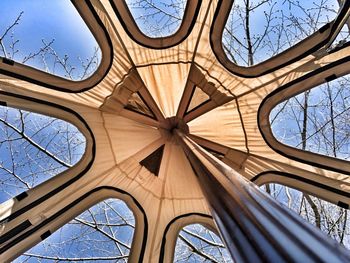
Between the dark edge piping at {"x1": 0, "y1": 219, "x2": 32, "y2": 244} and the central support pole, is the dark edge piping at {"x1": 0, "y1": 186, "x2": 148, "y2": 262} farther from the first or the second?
the central support pole

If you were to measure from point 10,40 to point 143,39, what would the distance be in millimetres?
2341

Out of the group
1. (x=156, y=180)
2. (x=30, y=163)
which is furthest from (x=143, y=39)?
(x=30, y=163)

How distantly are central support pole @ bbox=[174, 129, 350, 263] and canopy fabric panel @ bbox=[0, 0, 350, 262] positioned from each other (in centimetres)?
105

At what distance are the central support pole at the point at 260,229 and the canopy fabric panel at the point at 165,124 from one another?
105 centimetres

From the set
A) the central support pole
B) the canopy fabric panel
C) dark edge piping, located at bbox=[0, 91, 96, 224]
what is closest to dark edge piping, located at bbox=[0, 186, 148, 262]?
the canopy fabric panel

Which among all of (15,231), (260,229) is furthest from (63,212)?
Result: (260,229)

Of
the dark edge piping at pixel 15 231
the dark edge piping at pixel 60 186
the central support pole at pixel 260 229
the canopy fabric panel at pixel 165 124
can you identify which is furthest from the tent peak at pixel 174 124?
the central support pole at pixel 260 229

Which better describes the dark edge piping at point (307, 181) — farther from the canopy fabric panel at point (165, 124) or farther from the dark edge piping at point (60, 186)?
the dark edge piping at point (60, 186)

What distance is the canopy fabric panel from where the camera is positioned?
2.00 m

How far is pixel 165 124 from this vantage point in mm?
2256

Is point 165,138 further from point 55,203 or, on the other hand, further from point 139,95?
point 55,203

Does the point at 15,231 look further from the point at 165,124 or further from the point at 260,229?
the point at 260,229

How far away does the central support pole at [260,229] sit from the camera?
1.82 feet

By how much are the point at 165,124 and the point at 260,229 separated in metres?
1.58
